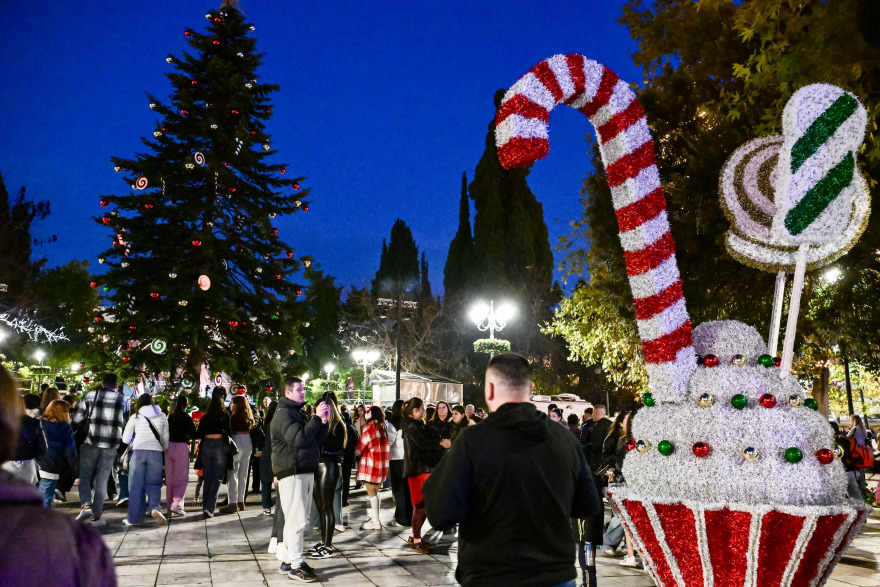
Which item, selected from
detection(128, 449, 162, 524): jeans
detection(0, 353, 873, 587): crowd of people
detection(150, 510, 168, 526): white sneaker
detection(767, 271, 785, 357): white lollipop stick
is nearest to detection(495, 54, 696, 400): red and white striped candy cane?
detection(767, 271, 785, 357): white lollipop stick

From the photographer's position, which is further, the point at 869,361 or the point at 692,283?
the point at 869,361

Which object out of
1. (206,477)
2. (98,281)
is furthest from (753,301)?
(98,281)

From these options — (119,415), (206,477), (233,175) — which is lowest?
(206,477)

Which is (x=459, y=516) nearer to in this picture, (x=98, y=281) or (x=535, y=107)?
(x=535, y=107)

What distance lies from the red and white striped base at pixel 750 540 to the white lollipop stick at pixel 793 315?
0.77 meters

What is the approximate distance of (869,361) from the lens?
15109 millimetres

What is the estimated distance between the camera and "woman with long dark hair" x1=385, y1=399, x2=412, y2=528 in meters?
10.3

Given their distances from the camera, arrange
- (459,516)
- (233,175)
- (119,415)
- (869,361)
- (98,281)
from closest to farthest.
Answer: (459,516)
(119,415)
(869,361)
(98,281)
(233,175)

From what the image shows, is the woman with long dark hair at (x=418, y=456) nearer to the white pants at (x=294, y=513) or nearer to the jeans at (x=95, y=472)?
the white pants at (x=294, y=513)

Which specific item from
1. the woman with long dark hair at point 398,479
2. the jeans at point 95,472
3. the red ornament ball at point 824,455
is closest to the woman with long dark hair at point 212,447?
the jeans at point 95,472

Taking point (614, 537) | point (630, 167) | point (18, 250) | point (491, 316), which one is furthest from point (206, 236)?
point (18, 250)

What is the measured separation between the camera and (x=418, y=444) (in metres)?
9.19

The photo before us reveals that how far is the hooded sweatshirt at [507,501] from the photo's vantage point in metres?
2.79

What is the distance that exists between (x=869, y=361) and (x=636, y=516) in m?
13.9
